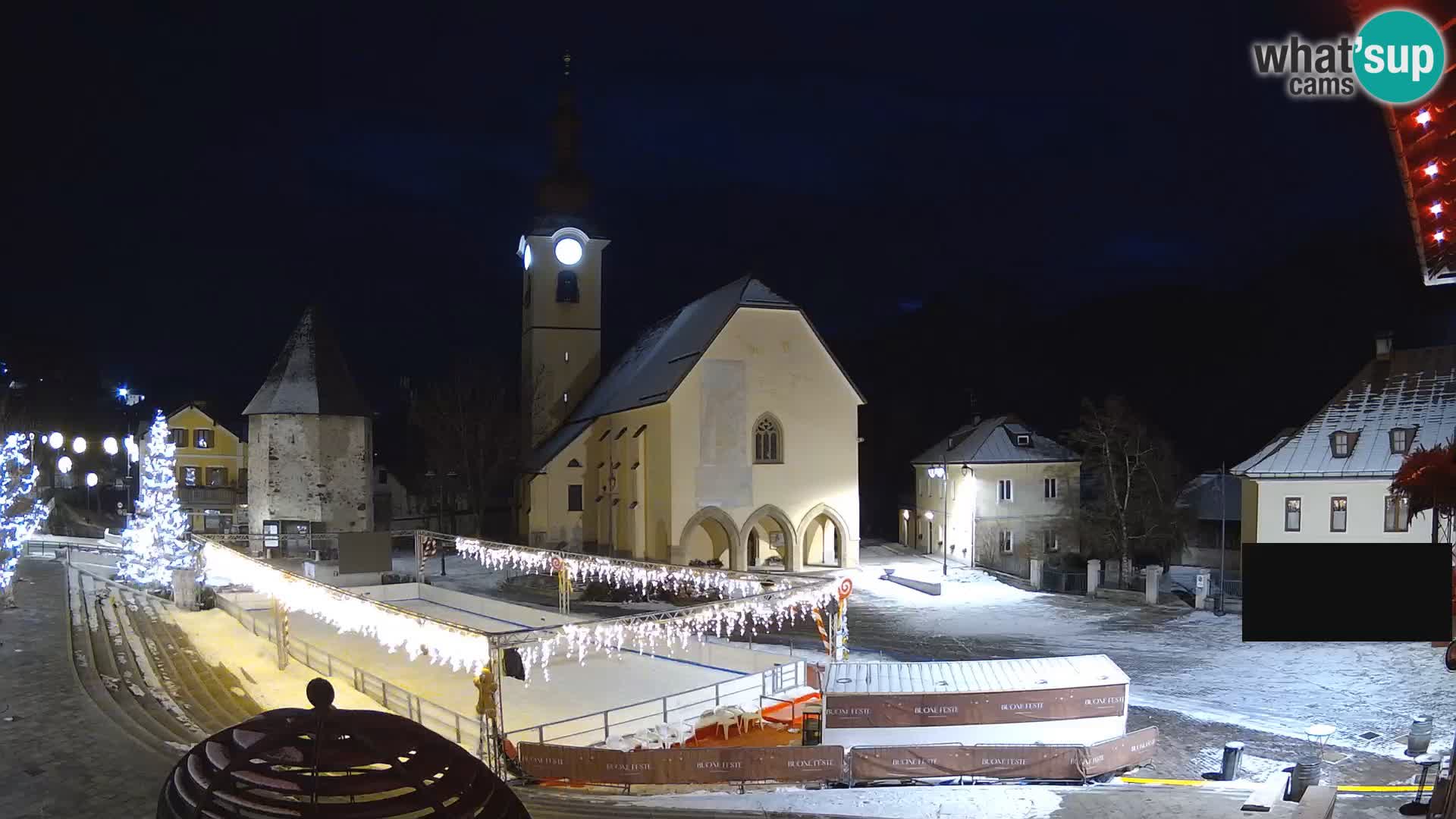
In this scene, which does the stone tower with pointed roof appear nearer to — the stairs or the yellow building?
the yellow building

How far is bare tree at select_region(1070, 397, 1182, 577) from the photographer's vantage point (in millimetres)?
35688

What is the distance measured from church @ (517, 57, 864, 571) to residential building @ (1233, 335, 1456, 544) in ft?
46.1

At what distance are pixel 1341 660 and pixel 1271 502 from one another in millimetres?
10808

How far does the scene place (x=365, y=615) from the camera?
15.7 meters

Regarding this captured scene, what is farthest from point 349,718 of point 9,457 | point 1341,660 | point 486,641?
point 9,457

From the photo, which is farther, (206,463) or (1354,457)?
(206,463)

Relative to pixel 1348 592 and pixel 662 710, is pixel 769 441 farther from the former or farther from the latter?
A: pixel 1348 592

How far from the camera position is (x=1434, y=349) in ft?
102

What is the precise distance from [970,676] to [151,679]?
13.8m

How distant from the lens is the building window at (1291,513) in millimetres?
29891

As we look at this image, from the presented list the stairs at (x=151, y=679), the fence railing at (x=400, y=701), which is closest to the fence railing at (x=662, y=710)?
the fence railing at (x=400, y=701)

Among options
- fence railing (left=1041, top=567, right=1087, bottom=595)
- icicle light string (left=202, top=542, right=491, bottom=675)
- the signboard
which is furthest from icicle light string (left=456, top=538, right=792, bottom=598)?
fence railing (left=1041, top=567, right=1087, bottom=595)

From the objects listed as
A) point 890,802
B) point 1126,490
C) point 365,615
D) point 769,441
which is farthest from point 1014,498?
point 365,615

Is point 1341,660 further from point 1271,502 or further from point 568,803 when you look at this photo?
point 568,803
